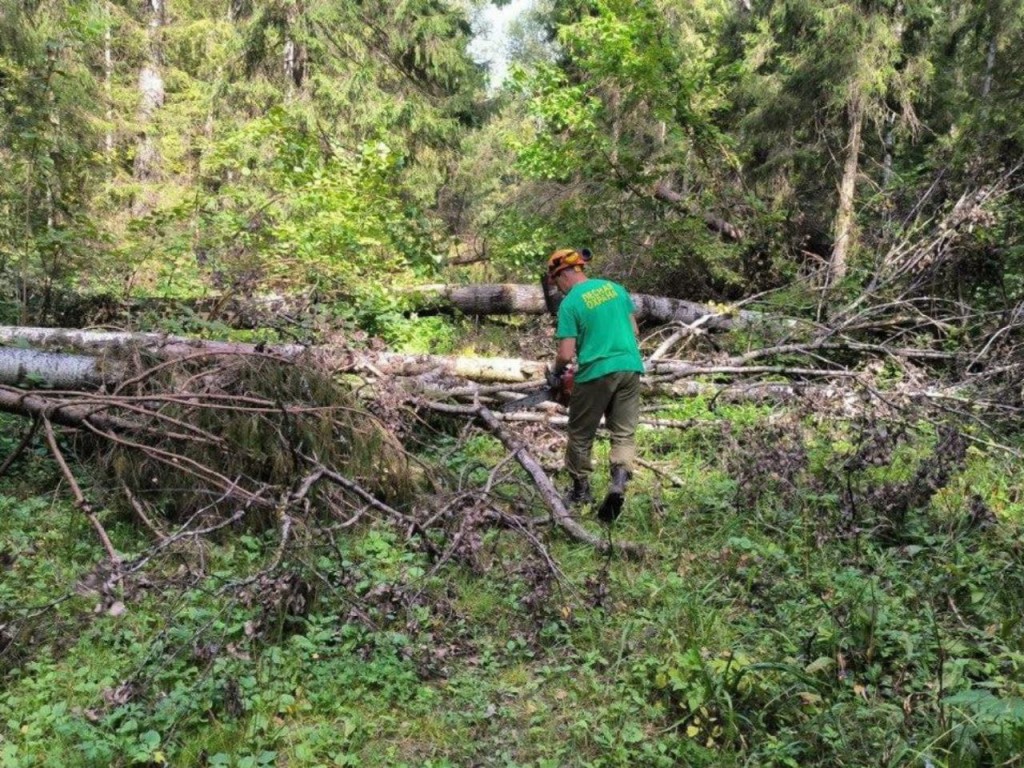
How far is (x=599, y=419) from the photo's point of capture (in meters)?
5.25

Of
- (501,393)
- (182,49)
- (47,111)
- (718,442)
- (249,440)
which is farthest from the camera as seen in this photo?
(182,49)

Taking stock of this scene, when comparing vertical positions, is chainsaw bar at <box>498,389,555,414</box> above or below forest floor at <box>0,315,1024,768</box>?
above

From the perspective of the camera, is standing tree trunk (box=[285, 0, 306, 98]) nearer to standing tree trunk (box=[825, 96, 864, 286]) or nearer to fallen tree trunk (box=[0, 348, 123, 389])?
standing tree trunk (box=[825, 96, 864, 286])

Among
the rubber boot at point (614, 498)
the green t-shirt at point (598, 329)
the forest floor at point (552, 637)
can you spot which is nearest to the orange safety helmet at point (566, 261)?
the green t-shirt at point (598, 329)

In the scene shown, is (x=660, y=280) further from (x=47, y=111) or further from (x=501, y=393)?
(x=47, y=111)

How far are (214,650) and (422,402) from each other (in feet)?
10.1

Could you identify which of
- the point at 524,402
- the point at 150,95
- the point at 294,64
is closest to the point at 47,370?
the point at 524,402

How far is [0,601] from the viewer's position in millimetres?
3500

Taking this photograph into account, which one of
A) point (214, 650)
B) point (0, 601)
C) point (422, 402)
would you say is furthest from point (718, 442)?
point (0, 601)

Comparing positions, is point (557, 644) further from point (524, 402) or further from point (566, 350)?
point (524, 402)

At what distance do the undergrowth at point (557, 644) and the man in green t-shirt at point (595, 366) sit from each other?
580mm

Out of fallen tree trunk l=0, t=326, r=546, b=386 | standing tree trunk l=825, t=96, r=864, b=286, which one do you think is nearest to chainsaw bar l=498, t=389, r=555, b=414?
fallen tree trunk l=0, t=326, r=546, b=386

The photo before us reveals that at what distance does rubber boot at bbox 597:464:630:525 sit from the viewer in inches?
189

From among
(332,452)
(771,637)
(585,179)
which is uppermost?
(585,179)
